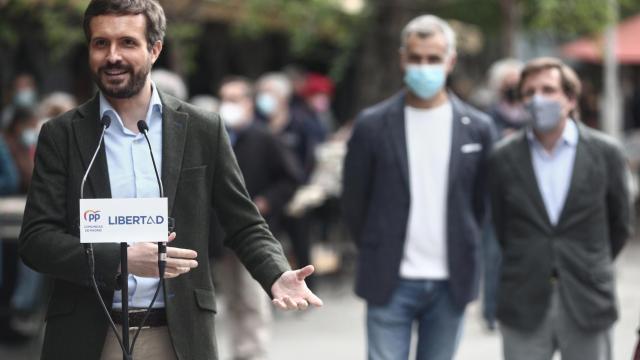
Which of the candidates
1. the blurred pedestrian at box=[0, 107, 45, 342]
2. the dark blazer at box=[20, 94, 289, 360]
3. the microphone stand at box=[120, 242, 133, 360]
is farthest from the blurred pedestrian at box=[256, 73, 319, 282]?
the microphone stand at box=[120, 242, 133, 360]

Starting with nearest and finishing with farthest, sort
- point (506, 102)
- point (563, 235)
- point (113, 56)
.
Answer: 1. point (113, 56)
2. point (563, 235)
3. point (506, 102)

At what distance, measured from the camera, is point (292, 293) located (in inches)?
162

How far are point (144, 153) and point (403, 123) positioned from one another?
238cm

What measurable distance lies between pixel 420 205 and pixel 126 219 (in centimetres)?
264

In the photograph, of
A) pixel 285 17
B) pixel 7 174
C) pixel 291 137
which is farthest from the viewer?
pixel 285 17

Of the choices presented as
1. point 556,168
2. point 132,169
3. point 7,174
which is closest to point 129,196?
point 132,169

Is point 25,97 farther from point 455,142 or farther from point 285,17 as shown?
point 455,142

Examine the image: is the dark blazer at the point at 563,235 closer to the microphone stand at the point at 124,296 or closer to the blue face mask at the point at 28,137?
the microphone stand at the point at 124,296

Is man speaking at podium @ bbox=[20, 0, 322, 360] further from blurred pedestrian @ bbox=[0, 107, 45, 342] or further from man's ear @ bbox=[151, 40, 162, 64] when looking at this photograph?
blurred pedestrian @ bbox=[0, 107, 45, 342]

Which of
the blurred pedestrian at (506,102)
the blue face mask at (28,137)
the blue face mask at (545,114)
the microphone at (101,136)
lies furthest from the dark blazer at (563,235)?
the blue face mask at (28,137)

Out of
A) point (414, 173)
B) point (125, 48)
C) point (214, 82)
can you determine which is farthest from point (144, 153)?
point (214, 82)

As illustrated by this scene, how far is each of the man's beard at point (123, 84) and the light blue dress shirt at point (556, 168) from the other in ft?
8.61

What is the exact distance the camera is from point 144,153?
4.15 metres

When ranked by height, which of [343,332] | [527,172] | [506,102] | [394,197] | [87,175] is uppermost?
[87,175]
